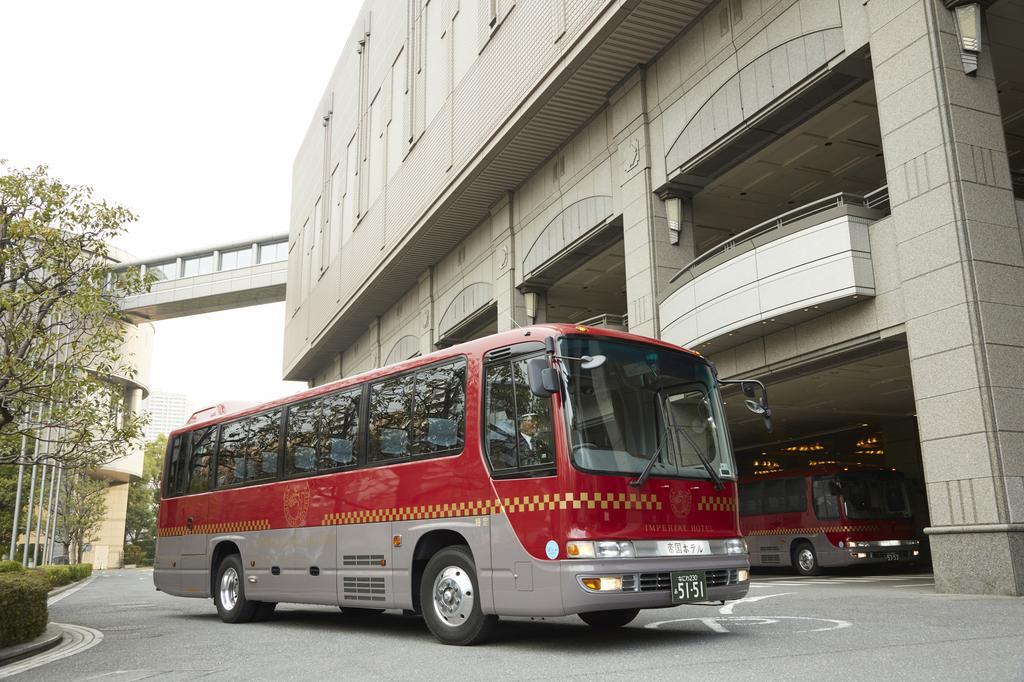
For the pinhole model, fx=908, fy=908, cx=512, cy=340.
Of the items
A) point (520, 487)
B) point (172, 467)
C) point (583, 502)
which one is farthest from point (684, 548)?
point (172, 467)

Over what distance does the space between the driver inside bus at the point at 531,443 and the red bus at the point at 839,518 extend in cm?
1581

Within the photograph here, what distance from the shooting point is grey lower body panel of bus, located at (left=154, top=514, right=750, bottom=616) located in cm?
787

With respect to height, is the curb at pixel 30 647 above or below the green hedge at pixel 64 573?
below

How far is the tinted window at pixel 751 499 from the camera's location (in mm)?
24688

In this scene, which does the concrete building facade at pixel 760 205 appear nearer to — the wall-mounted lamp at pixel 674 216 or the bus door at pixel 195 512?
the wall-mounted lamp at pixel 674 216

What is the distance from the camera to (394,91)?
34.3 meters

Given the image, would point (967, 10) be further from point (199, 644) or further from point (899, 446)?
point (899, 446)

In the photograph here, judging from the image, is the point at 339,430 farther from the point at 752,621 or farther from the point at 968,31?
the point at 968,31

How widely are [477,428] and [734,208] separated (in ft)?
50.7

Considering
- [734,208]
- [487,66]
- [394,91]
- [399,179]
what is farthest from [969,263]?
[394,91]

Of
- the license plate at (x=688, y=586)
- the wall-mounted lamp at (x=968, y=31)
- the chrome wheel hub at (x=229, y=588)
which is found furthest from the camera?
the wall-mounted lamp at (x=968, y=31)

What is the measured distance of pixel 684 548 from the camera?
8445mm

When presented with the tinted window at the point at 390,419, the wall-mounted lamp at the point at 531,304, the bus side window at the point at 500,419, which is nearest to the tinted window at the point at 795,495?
the wall-mounted lamp at the point at 531,304

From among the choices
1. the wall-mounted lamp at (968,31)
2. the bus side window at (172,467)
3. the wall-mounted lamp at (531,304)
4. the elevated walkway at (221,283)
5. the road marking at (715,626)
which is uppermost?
the elevated walkway at (221,283)
